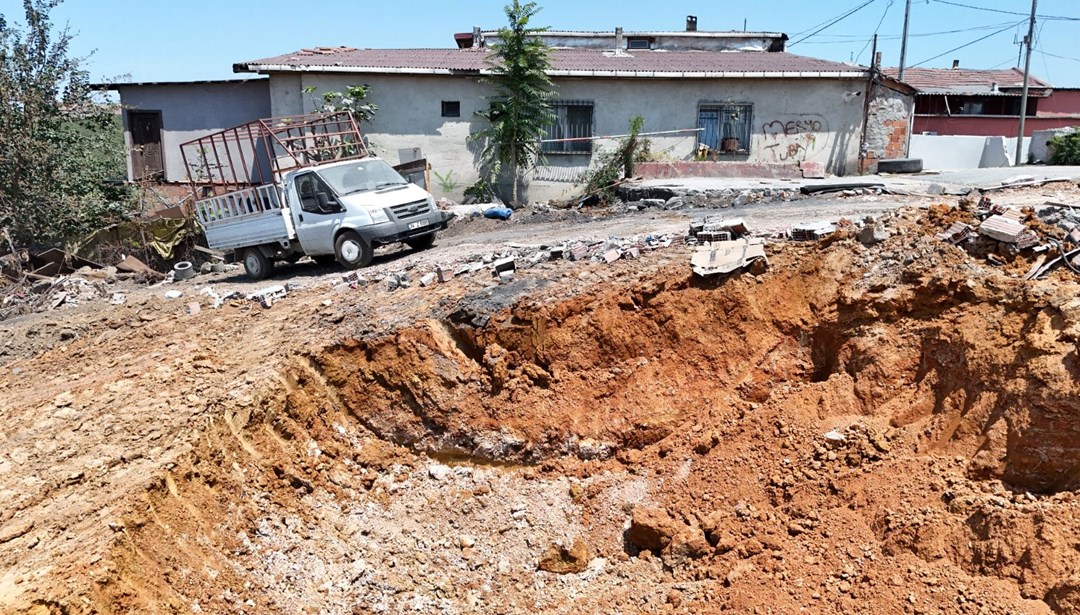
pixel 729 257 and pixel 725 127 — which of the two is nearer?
pixel 729 257

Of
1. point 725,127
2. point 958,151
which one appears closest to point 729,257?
point 725,127

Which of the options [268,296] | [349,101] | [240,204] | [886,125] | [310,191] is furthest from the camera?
[886,125]

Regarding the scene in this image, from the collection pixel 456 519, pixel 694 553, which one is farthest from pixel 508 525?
pixel 694 553

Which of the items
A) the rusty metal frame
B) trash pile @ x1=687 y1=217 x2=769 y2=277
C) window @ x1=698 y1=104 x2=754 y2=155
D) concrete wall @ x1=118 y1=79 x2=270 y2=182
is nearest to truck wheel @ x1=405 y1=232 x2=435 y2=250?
the rusty metal frame

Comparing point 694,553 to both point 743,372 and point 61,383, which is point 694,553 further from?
point 61,383

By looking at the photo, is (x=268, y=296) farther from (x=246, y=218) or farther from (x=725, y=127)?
(x=725, y=127)

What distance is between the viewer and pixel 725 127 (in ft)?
67.4

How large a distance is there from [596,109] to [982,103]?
23.5 meters

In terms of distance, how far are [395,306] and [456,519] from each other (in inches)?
112

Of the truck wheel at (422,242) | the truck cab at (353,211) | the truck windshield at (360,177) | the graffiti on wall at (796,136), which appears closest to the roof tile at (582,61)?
the graffiti on wall at (796,136)

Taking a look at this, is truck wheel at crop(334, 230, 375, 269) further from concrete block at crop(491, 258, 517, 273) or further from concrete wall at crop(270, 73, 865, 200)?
concrete wall at crop(270, 73, 865, 200)

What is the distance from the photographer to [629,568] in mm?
7316

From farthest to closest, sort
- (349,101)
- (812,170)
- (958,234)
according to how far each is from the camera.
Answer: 1. (349,101)
2. (812,170)
3. (958,234)

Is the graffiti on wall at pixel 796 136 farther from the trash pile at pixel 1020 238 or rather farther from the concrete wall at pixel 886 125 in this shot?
the trash pile at pixel 1020 238
